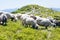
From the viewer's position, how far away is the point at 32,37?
110ft

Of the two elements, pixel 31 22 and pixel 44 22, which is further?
pixel 44 22

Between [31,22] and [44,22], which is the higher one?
[31,22]

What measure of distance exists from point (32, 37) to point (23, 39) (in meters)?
2.10

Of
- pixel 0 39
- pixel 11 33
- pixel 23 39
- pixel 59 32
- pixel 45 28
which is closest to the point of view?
pixel 0 39

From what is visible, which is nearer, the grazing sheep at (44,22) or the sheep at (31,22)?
the sheep at (31,22)

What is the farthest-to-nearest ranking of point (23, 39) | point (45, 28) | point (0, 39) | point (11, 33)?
1. point (45, 28)
2. point (11, 33)
3. point (23, 39)
4. point (0, 39)

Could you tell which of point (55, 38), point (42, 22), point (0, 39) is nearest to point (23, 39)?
point (0, 39)

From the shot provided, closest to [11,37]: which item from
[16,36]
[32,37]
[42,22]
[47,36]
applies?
[16,36]

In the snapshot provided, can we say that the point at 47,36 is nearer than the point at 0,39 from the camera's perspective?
No

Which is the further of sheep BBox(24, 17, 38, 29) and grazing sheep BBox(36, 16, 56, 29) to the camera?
grazing sheep BBox(36, 16, 56, 29)

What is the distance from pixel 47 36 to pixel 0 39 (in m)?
9.34

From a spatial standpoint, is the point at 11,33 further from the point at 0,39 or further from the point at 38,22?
the point at 38,22

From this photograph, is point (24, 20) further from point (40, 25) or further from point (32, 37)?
point (32, 37)

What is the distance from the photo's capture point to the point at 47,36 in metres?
35.8
